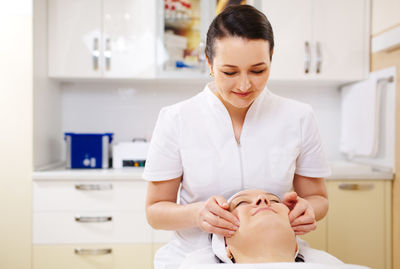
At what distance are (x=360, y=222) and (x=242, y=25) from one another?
5.98ft

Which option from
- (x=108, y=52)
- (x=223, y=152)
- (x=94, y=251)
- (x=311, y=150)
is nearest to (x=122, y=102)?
(x=108, y=52)

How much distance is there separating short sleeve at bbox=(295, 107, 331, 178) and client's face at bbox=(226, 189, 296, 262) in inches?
7.6

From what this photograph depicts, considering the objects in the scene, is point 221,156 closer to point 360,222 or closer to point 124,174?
point 124,174

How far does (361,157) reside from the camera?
101 inches

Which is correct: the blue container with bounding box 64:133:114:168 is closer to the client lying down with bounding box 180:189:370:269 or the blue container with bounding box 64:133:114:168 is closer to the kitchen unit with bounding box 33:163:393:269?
the kitchen unit with bounding box 33:163:393:269

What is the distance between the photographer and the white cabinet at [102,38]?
2381 millimetres

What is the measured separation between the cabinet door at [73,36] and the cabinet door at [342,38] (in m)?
1.53

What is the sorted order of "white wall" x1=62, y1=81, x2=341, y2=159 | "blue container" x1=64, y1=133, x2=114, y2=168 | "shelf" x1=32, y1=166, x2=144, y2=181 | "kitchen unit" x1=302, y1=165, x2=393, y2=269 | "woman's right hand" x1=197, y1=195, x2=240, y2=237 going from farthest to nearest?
"white wall" x1=62, y1=81, x2=341, y2=159
"blue container" x1=64, y1=133, x2=114, y2=168
"kitchen unit" x1=302, y1=165, x2=393, y2=269
"shelf" x1=32, y1=166, x2=144, y2=181
"woman's right hand" x1=197, y1=195, x2=240, y2=237

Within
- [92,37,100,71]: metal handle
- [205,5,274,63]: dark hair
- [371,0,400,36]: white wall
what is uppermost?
[371,0,400,36]: white wall

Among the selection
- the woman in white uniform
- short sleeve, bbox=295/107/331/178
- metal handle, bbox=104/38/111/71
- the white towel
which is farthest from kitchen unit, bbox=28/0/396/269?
short sleeve, bbox=295/107/331/178

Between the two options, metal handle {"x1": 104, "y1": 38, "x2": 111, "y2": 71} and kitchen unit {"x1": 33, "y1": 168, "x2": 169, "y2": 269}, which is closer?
kitchen unit {"x1": 33, "y1": 168, "x2": 169, "y2": 269}

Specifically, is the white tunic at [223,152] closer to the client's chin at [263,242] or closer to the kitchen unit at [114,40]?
the client's chin at [263,242]

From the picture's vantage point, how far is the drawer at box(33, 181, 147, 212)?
2.14 meters

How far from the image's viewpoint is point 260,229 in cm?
98
